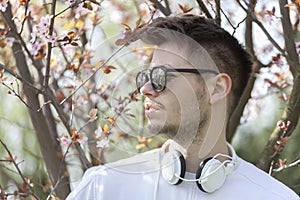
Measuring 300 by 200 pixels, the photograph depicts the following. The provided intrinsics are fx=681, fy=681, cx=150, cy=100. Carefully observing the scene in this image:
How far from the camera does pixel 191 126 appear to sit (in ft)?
5.61

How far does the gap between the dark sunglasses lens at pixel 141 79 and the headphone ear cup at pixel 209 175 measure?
0.26m

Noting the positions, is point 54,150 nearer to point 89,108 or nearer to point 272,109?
point 89,108

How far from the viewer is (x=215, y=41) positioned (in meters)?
1.82

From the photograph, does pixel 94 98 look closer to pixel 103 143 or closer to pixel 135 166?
pixel 103 143

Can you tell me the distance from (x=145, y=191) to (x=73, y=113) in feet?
1.82

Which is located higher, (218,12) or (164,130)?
(218,12)

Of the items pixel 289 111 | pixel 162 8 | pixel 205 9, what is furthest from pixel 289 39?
pixel 162 8

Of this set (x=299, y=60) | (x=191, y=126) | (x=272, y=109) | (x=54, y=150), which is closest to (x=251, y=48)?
(x=299, y=60)

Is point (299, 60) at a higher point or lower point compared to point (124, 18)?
lower

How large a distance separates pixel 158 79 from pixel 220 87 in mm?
198

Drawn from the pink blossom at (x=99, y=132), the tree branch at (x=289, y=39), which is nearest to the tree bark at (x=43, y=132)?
the pink blossom at (x=99, y=132)

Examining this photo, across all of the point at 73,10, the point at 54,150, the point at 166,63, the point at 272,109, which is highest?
the point at 73,10

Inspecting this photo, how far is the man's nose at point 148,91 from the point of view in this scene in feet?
5.53

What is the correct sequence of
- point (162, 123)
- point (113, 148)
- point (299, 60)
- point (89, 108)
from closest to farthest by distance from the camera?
1. point (162, 123)
2. point (113, 148)
3. point (89, 108)
4. point (299, 60)
